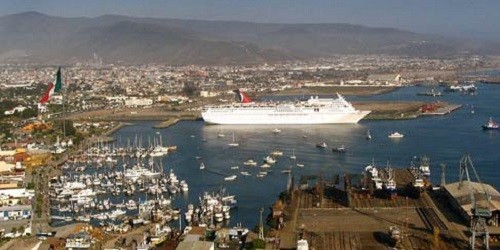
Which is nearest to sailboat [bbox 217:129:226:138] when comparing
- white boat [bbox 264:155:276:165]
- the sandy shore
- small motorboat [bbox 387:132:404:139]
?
white boat [bbox 264:155:276:165]

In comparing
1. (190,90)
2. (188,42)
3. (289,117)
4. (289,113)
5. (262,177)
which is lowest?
(262,177)

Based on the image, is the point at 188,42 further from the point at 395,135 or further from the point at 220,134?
the point at 395,135

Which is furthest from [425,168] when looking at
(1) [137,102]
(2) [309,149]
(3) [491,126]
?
(1) [137,102]

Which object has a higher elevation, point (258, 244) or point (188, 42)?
point (188, 42)

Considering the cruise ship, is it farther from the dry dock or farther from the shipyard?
the dry dock

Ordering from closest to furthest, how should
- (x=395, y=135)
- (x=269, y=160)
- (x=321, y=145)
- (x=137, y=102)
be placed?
(x=269, y=160) < (x=321, y=145) < (x=395, y=135) < (x=137, y=102)

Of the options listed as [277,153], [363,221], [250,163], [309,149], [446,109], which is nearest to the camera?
[363,221]

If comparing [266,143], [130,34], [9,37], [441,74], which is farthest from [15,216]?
[9,37]
